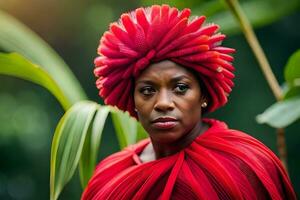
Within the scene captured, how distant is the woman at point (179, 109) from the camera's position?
3.25 ft

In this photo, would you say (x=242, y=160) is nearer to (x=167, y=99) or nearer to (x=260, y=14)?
(x=167, y=99)

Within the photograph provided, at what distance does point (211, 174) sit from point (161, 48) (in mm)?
213

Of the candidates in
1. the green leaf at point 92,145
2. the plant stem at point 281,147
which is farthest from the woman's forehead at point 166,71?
the plant stem at point 281,147

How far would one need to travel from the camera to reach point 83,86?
318 cm

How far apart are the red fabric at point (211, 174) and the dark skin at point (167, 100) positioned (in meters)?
0.04

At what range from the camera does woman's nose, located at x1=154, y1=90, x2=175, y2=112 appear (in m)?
1.00

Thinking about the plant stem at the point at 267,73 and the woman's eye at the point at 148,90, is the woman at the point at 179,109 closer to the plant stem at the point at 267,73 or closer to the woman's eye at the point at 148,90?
the woman's eye at the point at 148,90

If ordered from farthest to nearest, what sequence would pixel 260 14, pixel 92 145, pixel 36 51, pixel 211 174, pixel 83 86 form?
pixel 83 86 < pixel 260 14 < pixel 36 51 < pixel 92 145 < pixel 211 174

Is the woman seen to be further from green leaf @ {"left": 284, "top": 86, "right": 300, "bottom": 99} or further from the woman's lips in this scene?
green leaf @ {"left": 284, "top": 86, "right": 300, "bottom": 99}

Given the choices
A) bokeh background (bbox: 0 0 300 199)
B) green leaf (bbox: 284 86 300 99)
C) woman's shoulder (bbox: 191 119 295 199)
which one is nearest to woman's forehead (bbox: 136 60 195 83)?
woman's shoulder (bbox: 191 119 295 199)

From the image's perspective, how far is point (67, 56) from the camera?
3.23m

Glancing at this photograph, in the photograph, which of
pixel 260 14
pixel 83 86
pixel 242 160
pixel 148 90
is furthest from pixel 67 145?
pixel 83 86

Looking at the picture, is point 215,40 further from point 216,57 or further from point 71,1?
point 71,1

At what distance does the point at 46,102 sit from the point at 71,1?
20.6 inches
